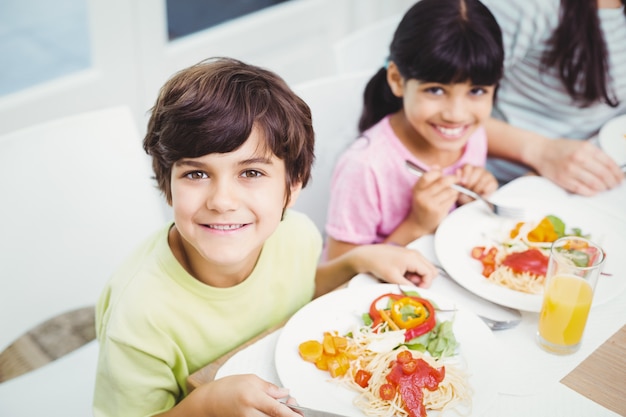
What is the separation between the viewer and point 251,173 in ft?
2.89

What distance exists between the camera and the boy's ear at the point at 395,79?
51.7 inches

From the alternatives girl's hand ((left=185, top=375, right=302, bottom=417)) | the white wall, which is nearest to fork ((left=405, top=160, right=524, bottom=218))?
girl's hand ((left=185, top=375, right=302, bottom=417))

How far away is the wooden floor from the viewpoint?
1460 mm

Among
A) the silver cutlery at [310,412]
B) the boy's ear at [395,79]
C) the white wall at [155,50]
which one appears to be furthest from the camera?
the white wall at [155,50]

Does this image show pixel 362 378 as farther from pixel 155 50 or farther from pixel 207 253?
pixel 155 50

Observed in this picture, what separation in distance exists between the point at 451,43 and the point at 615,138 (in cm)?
47

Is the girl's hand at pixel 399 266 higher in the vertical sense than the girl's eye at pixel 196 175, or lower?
lower

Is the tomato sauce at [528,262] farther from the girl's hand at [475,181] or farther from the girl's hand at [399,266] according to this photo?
the girl's hand at [475,181]

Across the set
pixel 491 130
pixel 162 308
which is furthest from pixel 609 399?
pixel 491 130

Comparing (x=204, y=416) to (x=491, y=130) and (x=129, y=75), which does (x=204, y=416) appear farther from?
(x=129, y=75)

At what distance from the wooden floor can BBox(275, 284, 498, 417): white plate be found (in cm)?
75

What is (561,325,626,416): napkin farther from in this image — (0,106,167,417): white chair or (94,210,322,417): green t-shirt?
(0,106,167,417): white chair

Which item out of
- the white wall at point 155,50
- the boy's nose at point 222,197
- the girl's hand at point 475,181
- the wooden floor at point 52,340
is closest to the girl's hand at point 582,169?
the girl's hand at point 475,181

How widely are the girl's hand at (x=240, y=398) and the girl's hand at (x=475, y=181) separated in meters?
0.67
